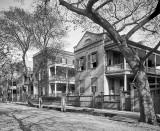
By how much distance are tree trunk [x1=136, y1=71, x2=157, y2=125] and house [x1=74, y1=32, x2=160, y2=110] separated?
10.2 metres

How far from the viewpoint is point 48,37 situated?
25.7 m

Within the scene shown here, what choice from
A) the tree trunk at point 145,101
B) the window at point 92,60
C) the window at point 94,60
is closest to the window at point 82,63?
the window at point 92,60

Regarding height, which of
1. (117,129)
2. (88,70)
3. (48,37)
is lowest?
(117,129)

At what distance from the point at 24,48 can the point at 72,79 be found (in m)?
16.2

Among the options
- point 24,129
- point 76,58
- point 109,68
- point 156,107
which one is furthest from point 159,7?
point 76,58

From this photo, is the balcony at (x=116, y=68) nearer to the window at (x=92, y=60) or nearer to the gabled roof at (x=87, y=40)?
the window at (x=92, y=60)

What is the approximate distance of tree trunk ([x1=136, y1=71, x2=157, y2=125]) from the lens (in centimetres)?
876

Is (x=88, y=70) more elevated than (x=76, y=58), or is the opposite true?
(x=76, y=58)

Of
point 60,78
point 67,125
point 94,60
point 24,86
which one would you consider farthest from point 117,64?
point 24,86

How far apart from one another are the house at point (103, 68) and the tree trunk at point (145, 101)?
1024cm

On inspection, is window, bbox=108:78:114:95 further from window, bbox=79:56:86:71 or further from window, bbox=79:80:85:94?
window, bbox=79:56:86:71

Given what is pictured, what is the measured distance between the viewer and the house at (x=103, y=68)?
2091 cm

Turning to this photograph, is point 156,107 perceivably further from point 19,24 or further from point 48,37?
point 19,24

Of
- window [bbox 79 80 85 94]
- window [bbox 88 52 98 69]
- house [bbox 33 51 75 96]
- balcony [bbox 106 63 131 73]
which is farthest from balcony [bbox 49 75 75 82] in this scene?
balcony [bbox 106 63 131 73]
